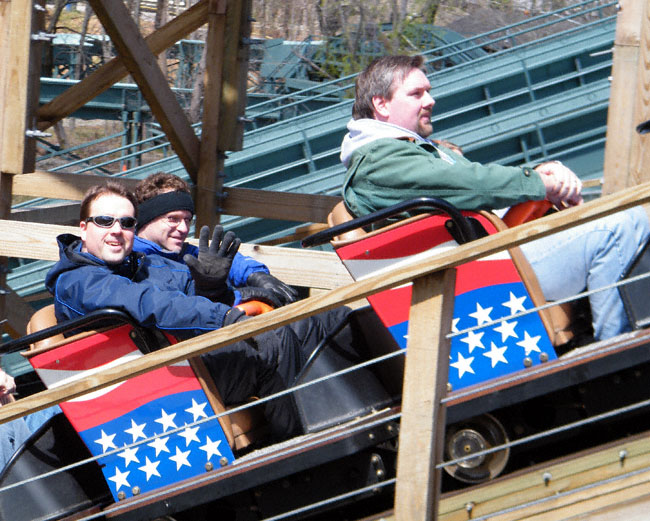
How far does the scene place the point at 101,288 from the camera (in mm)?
2936

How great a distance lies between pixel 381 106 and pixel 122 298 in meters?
1.04

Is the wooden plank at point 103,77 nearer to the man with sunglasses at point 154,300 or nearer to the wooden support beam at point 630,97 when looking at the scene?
the man with sunglasses at point 154,300

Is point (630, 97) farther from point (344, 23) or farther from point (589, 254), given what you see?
point (344, 23)

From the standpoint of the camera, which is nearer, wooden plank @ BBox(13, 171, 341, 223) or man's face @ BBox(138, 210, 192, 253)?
man's face @ BBox(138, 210, 192, 253)

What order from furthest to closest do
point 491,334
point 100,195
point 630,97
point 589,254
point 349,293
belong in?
1. point 630,97
2. point 100,195
3. point 589,254
4. point 491,334
5. point 349,293

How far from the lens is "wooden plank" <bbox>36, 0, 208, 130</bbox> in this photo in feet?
17.1

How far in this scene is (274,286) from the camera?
3.38 m

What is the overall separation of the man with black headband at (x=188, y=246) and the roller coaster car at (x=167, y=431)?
32cm

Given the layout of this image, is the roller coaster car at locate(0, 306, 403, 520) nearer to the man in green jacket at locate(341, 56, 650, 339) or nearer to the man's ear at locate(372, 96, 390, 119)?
the man in green jacket at locate(341, 56, 650, 339)

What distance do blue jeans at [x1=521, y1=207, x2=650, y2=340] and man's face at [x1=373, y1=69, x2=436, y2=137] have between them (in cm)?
58

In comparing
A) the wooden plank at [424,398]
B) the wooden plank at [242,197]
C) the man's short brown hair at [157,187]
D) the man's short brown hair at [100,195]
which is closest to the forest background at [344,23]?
the wooden plank at [242,197]

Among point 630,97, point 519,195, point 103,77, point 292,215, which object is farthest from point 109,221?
point 103,77

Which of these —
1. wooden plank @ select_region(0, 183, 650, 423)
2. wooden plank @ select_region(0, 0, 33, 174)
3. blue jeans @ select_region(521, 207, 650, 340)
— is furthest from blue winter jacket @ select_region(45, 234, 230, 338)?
wooden plank @ select_region(0, 0, 33, 174)

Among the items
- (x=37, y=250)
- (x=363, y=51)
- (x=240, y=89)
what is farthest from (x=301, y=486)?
(x=363, y=51)
